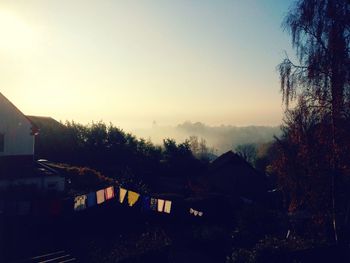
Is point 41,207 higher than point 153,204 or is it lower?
lower

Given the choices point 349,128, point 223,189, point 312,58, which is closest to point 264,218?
point 349,128

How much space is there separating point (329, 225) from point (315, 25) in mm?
9571

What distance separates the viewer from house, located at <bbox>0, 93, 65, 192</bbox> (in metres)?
25.2

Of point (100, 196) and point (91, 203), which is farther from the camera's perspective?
point (91, 203)

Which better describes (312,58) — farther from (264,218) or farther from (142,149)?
(142,149)

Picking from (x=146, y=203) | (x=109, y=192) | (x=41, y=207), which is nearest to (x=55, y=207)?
(x=41, y=207)

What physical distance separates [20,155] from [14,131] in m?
1.87

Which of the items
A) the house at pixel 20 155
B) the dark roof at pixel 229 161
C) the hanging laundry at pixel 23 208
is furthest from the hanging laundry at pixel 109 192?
the dark roof at pixel 229 161

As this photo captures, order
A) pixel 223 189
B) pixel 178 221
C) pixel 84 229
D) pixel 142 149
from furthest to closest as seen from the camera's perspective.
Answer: pixel 142 149 < pixel 223 189 < pixel 178 221 < pixel 84 229

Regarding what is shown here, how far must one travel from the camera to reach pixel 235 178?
38125mm

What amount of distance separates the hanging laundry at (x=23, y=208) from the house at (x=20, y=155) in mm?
5330

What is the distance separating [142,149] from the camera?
48938mm

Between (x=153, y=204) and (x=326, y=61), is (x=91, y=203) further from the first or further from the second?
(x=326, y=61)

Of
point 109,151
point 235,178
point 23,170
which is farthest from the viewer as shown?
point 109,151
